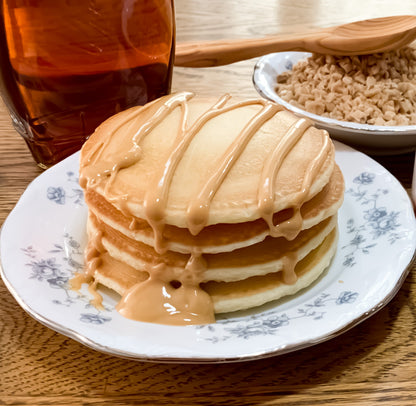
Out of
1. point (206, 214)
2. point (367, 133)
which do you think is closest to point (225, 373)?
point (206, 214)

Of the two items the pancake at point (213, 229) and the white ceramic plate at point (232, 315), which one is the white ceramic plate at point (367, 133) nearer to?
the white ceramic plate at point (232, 315)

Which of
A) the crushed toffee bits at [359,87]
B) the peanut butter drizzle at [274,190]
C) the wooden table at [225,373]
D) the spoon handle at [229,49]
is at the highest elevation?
the peanut butter drizzle at [274,190]

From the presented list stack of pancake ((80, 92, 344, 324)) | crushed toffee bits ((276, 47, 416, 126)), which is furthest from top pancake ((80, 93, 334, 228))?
crushed toffee bits ((276, 47, 416, 126))

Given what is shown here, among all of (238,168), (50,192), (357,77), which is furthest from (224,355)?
(357,77)

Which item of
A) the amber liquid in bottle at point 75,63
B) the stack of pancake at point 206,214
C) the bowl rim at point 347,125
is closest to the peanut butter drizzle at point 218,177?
the stack of pancake at point 206,214

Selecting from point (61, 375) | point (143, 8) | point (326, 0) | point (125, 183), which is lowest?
point (326, 0)

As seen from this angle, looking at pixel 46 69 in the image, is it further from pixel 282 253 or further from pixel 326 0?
pixel 326 0
